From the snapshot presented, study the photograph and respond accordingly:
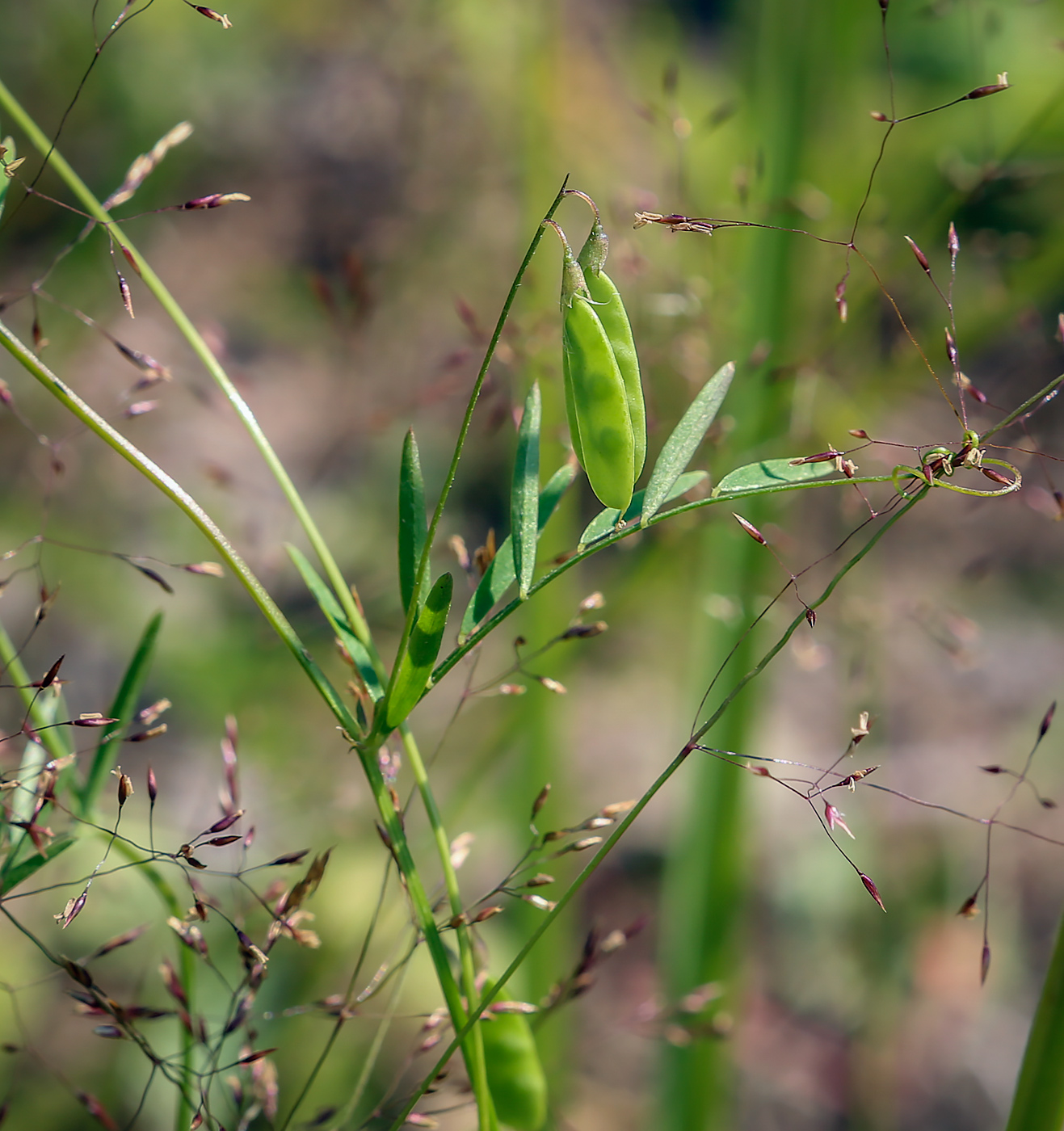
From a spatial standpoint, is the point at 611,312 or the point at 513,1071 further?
the point at 513,1071

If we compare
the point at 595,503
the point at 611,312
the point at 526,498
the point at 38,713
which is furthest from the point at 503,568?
the point at 595,503

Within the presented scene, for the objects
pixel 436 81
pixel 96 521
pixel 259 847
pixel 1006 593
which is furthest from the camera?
pixel 1006 593

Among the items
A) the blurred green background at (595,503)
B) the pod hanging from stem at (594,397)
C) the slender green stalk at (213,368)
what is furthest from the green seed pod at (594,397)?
the blurred green background at (595,503)

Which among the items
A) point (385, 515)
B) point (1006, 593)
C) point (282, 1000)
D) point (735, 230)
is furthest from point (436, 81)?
point (1006, 593)

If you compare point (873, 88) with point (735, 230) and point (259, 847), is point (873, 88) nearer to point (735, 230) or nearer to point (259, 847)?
point (735, 230)

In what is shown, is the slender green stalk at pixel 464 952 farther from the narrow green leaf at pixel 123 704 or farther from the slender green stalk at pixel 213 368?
the narrow green leaf at pixel 123 704

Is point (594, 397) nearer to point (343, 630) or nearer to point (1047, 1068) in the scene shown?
point (343, 630)

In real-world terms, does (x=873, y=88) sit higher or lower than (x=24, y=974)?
higher

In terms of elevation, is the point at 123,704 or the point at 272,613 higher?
the point at 272,613
